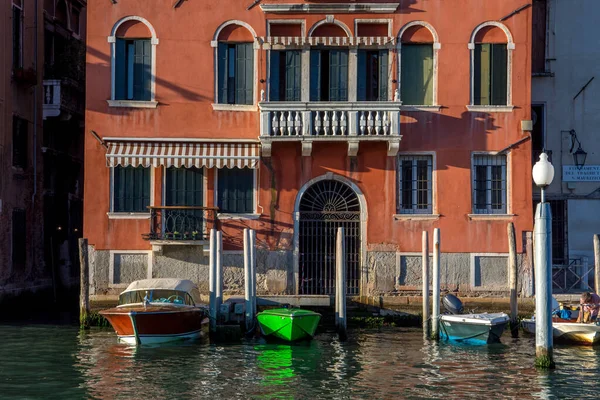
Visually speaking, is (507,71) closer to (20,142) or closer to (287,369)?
(287,369)

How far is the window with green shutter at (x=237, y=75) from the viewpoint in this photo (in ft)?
68.7

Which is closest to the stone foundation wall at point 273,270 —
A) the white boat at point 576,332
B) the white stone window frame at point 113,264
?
the white stone window frame at point 113,264

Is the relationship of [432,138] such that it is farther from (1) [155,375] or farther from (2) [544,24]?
(1) [155,375]

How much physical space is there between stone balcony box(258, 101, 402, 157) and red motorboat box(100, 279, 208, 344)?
351 centimetres

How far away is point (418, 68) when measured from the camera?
826 inches

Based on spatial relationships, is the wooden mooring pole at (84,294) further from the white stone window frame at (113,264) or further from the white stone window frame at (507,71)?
the white stone window frame at (507,71)

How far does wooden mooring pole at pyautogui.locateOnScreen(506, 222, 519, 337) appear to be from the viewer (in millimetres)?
19219

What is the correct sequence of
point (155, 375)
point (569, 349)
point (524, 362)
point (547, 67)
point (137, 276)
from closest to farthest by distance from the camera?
point (155, 375) → point (524, 362) → point (569, 349) → point (137, 276) → point (547, 67)

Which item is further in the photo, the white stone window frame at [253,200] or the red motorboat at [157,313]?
the white stone window frame at [253,200]

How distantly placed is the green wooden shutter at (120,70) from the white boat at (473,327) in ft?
25.8

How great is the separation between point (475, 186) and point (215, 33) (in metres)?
6.14

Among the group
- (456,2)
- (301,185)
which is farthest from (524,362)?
(456,2)

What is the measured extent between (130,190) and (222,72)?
3035mm

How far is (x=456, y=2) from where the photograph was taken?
69.1 ft
